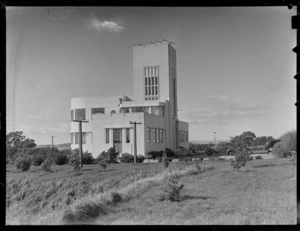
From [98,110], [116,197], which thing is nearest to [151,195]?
[116,197]

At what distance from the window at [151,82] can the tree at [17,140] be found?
2.83 feet

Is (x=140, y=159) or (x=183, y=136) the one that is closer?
(x=183, y=136)

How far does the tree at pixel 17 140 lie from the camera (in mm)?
1814

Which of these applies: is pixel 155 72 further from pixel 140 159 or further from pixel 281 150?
pixel 281 150

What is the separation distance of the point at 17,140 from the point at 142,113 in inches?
33.6

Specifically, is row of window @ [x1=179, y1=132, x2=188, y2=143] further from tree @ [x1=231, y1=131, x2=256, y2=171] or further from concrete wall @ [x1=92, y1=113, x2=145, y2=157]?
tree @ [x1=231, y1=131, x2=256, y2=171]

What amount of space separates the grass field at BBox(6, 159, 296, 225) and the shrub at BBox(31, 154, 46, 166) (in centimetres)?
4

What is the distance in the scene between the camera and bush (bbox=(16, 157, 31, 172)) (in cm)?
198

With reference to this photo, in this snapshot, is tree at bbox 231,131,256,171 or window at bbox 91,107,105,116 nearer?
window at bbox 91,107,105,116

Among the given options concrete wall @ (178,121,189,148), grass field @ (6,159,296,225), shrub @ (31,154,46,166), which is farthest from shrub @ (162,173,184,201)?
shrub @ (31,154,46,166)

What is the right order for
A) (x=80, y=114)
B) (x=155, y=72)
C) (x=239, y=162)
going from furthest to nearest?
(x=239, y=162)
(x=155, y=72)
(x=80, y=114)

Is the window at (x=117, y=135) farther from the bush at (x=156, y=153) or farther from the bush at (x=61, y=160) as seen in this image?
the bush at (x=61, y=160)

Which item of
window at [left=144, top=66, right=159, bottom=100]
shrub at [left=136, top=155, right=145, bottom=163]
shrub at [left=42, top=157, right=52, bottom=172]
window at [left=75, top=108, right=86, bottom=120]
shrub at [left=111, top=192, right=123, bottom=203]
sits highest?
window at [left=144, top=66, right=159, bottom=100]

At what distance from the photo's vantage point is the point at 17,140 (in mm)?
1833
